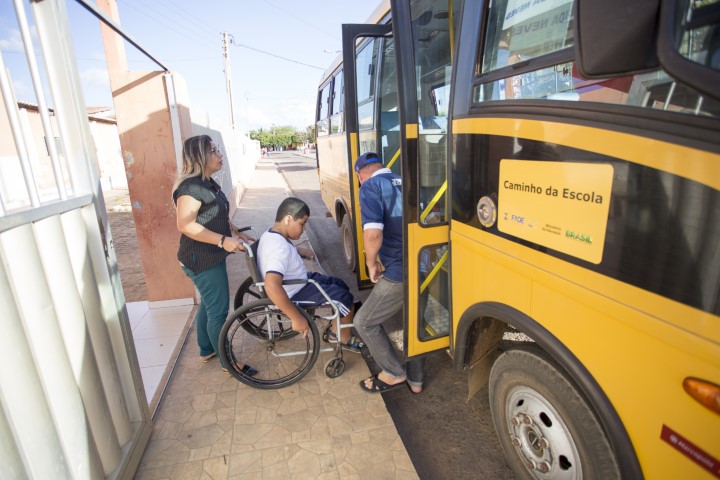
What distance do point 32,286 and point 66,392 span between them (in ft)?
1.75

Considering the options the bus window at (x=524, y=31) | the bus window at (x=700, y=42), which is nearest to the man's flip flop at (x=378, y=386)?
the bus window at (x=524, y=31)

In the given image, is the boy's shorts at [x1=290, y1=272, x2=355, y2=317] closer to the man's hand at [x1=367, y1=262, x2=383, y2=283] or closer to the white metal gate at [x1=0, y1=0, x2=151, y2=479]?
the man's hand at [x1=367, y1=262, x2=383, y2=283]

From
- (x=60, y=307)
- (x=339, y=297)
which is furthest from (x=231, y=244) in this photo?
(x=60, y=307)

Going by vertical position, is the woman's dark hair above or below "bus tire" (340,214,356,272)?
above

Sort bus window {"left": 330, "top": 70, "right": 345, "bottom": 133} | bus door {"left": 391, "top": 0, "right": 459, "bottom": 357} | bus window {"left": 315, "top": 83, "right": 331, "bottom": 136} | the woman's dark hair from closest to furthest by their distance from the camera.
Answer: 1. bus door {"left": 391, "top": 0, "right": 459, "bottom": 357}
2. the woman's dark hair
3. bus window {"left": 330, "top": 70, "right": 345, "bottom": 133}
4. bus window {"left": 315, "top": 83, "right": 331, "bottom": 136}

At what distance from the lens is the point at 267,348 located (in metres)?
3.15

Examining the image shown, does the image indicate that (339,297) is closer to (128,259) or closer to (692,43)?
(692,43)

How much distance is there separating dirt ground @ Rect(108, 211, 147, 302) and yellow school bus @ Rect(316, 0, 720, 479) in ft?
14.2

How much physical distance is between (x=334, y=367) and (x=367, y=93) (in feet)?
10.9

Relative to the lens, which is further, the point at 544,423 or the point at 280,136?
the point at 280,136

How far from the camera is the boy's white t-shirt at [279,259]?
8.84 ft

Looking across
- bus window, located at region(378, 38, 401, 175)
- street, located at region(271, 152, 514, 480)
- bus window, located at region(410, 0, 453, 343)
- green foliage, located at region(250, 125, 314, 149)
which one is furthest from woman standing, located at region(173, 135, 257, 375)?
green foliage, located at region(250, 125, 314, 149)

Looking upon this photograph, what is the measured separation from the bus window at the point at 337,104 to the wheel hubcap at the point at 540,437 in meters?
4.63

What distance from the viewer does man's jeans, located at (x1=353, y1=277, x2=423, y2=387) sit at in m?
2.67
